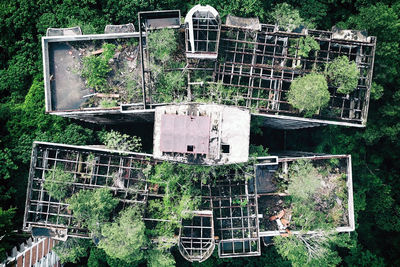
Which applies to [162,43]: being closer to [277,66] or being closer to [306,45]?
[277,66]

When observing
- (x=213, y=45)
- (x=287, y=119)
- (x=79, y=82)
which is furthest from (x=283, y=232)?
(x=79, y=82)

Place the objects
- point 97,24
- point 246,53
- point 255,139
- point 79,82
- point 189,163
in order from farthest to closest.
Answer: point 255,139
point 97,24
point 79,82
point 246,53
point 189,163

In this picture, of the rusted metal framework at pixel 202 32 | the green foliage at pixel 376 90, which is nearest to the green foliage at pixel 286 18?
the rusted metal framework at pixel 202 32

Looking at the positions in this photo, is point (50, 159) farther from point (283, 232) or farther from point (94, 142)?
point (283, 232)

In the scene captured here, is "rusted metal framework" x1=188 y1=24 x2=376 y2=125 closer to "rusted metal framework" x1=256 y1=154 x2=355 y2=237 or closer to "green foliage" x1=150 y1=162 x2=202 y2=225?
"rusted metal framework" x1=256 y1=154 x2=355 y2=237

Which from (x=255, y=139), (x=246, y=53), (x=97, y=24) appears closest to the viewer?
(x=246, y=53)

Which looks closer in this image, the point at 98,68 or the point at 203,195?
the point at 203,195

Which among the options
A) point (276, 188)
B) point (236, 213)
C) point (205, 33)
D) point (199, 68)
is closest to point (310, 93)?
point (276, 188)

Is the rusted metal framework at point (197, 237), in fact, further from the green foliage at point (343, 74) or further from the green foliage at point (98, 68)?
the green foliage at point (343, 74)
